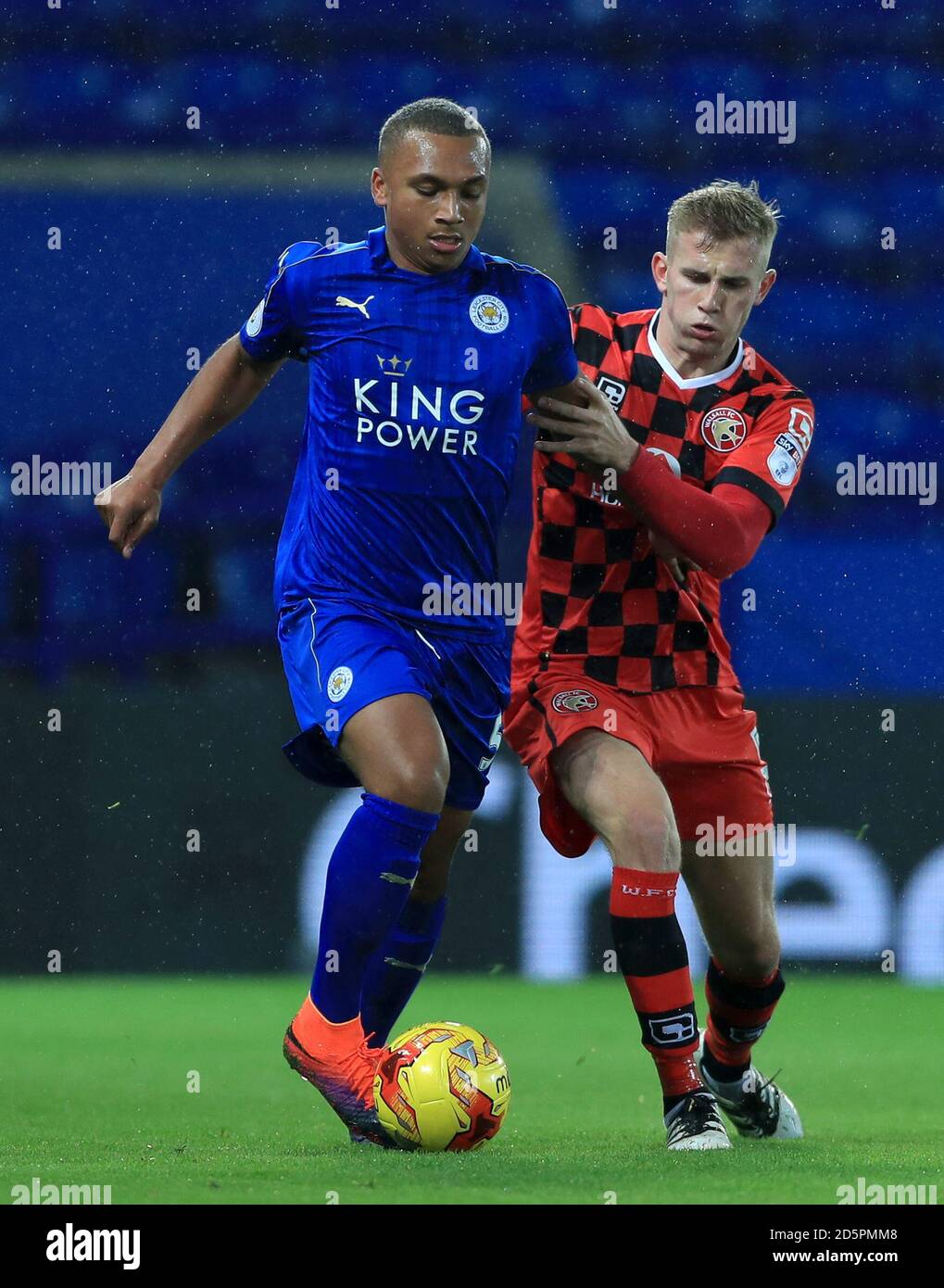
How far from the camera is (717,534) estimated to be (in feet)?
11.5

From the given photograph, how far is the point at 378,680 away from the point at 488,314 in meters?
0.70

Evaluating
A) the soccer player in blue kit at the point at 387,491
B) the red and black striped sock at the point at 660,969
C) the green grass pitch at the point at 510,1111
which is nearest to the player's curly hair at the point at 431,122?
the soccer player in blue kit at the point at 387,491

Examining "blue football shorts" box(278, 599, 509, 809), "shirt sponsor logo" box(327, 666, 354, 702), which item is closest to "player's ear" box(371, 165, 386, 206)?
"blue football shorts" box(278, 599, 509, 809)

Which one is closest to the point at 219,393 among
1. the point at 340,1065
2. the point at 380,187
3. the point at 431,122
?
the point at 380,187

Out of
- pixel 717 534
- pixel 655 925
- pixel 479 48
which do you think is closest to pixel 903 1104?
pixel 655 925

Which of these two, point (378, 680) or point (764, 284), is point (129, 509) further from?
point (764, 284)

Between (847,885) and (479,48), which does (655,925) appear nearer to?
(847,885)

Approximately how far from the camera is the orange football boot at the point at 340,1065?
10.4ft

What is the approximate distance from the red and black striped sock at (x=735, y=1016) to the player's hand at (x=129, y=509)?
1.42 metres

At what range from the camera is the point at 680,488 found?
11.4ft

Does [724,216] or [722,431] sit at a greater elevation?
[724,216]

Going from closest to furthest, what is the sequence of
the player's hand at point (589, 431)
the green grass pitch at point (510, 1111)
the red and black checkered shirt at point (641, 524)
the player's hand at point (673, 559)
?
the green grass pitch at point (510, 1111) → the player's hand at point (589, 431) → the player's hand at point (673, 559) → the red and black checkered shirt at point (641, 524)

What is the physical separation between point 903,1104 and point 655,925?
1200mm

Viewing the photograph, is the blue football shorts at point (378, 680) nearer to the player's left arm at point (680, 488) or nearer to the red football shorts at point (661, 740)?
the red football shorts at point (661, 740)
